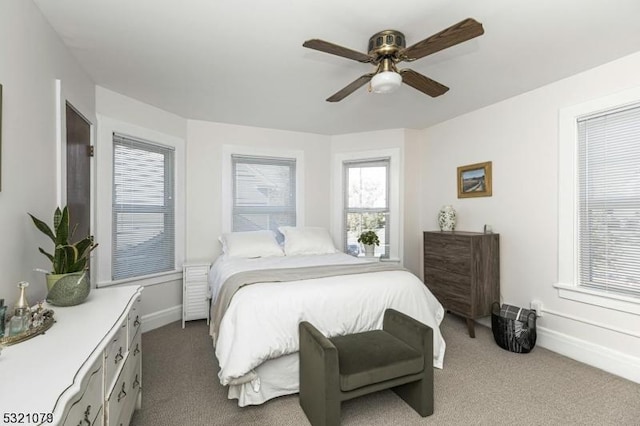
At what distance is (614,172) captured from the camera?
2486 millimetres

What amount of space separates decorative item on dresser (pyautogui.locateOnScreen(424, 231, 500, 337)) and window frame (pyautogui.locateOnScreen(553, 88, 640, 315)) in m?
0.56

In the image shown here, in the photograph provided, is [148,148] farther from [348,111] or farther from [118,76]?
[348,111]

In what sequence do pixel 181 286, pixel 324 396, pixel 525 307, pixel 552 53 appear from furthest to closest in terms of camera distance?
pixel 181 286, pixel 525 307, pixel 552 53, pixel 324 396

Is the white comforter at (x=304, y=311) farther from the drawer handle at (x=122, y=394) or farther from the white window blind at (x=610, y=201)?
the white window blind at (x=610, y=201)

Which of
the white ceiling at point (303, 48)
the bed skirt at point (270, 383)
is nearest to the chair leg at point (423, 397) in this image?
the bed skirt at point (270, 383)

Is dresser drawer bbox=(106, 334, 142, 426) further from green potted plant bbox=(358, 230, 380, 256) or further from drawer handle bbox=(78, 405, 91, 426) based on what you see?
green potted plant bbox=(358, 230, 380, 256)

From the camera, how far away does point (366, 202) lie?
4.51 m

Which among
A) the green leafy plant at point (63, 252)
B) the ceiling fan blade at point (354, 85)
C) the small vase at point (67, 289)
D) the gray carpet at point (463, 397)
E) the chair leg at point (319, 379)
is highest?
the ceiling fan blade at point (354, 85)

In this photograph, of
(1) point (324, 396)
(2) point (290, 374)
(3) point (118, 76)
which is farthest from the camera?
(3) point (118, 76)

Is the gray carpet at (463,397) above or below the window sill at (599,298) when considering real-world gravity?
below

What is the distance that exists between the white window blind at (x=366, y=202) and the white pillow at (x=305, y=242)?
73cm

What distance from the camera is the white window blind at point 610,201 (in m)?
2.38

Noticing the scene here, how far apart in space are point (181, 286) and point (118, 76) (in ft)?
7.67

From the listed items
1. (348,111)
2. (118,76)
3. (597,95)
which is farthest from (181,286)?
(597,95)
